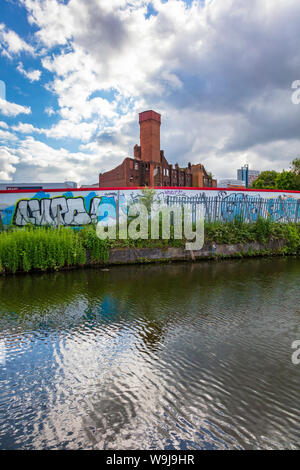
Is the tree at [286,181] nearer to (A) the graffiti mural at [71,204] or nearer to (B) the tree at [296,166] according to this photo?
(B) the tree at [296,166]

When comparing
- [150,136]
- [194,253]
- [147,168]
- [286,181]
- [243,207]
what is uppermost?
[150,136]

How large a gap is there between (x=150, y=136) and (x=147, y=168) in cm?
703

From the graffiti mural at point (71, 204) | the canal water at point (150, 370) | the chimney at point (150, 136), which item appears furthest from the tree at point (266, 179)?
the canal water at point (150, 370)

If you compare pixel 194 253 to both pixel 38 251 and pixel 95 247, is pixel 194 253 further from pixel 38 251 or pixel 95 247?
pixel 38 251

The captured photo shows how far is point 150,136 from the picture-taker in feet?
171

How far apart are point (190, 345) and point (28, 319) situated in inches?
127

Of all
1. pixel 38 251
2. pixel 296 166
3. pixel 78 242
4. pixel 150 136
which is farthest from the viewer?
pixel 150 136

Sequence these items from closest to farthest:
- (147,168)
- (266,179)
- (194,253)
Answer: (194,253) < (147,168) < (266,179)

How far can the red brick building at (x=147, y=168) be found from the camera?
47938mm

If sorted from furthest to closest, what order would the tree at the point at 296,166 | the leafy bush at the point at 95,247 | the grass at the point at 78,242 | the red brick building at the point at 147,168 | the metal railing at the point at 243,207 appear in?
the red brick building at the point at 147,168
the tree at the point at 296,166
the metal railing at the point at 243,207
the leafy bush at the point at 95,247
the grass at the point at 78,242

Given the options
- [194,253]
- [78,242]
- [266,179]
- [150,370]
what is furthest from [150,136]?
[150,370]

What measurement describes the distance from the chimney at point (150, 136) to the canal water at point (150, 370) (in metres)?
48.1

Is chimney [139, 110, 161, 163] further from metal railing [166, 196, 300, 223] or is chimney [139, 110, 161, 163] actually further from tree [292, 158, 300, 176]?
metal railing [166, 196, 300, 223]

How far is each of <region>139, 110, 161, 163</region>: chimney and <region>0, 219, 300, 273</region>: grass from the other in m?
40.2
